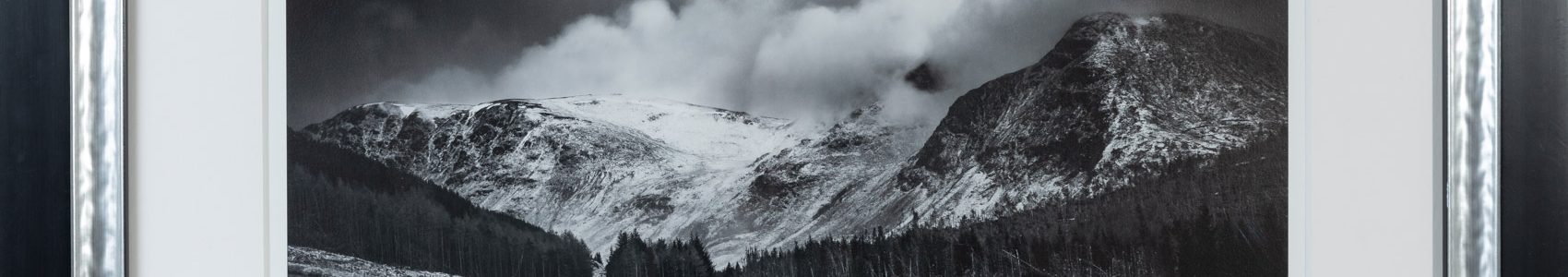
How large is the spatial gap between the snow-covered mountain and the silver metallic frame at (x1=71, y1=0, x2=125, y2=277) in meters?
0.27

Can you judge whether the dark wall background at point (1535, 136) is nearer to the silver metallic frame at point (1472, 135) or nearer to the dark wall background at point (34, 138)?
the silver metallic frame at point (1472, 135)

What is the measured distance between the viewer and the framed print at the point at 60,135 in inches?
45.5

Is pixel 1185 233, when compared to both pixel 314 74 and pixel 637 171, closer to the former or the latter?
pixel 637 171

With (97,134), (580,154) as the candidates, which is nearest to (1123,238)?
(580,154)

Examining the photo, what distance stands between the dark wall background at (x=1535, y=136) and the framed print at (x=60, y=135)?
185 centimetres

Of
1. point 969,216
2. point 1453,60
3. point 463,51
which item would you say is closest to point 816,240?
point 969,216

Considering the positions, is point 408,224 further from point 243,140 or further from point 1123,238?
point 1123,238

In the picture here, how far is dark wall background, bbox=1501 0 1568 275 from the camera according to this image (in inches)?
40.8

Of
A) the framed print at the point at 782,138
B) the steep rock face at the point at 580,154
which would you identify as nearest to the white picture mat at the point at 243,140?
the framed print at the point at 782,138

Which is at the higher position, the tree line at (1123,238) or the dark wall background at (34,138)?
the dark wall background at (34,138)

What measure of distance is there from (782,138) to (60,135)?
39.6 inches

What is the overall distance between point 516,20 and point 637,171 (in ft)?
0.91

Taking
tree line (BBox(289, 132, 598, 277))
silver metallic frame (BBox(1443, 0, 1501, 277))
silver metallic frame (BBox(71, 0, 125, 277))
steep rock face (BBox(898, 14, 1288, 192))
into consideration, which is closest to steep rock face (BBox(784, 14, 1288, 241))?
steep rock face (BBox(898, 14, 1288, 192))

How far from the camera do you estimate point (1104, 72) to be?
1162 mm
